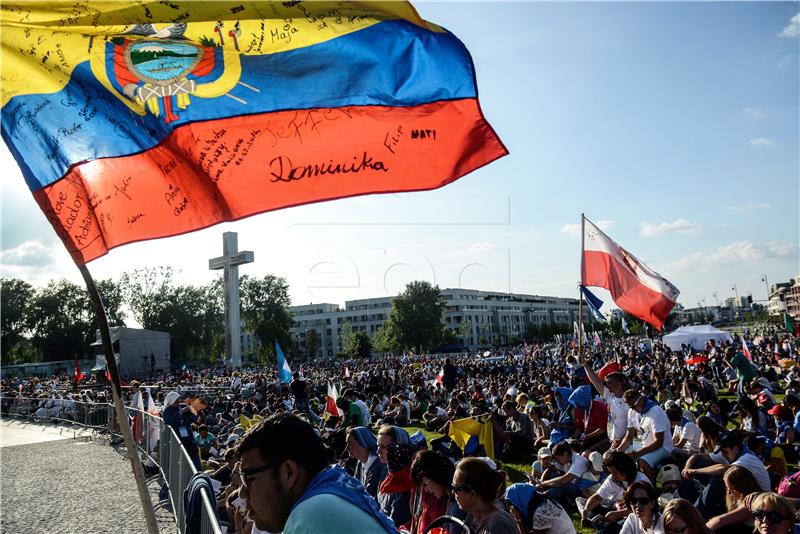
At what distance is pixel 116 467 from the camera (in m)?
13.5

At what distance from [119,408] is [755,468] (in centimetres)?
547

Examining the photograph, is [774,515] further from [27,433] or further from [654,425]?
[27,433]

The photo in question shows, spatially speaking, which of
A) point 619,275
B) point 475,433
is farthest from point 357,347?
point 619,275

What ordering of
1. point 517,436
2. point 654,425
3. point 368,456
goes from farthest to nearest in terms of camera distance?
1. point 517,436
2. point 654,425
3. point 368,456

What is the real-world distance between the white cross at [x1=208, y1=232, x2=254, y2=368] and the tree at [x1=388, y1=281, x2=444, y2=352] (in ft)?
117

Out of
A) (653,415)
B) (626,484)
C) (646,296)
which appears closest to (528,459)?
(646,296)

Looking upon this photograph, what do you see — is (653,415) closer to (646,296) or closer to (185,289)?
(646,296)

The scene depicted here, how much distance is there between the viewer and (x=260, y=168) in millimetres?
3609

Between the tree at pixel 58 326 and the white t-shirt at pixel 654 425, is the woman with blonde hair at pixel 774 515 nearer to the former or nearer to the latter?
the white t-shirt at pixel 654 425

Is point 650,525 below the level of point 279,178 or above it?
below

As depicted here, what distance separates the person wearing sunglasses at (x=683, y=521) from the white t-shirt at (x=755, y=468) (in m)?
1.99

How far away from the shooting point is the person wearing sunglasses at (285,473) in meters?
1.73

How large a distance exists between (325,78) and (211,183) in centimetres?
97

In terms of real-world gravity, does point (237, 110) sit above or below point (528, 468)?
above
